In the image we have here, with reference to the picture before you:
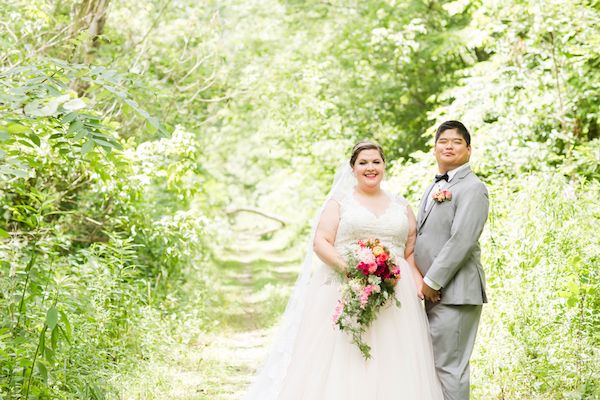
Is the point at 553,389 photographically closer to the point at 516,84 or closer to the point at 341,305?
the point at 341,305

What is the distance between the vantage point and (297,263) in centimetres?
1908

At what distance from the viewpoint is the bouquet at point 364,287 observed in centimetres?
421

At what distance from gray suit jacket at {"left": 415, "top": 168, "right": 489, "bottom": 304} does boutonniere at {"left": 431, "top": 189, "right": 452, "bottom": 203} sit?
0.03 meters

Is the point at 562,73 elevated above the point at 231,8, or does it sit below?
below

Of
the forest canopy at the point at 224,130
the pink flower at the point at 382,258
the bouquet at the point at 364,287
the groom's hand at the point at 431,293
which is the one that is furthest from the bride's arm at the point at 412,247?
the forest canopy at the point at 224,130

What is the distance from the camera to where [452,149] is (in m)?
4.49

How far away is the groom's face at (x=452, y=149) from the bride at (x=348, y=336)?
45cm

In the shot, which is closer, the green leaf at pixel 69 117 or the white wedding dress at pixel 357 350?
the green leaf at pixel 69 117

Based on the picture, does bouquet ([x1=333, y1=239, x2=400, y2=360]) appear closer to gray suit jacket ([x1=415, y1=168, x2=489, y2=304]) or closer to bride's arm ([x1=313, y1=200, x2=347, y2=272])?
bride's arm ([x1=313, y1=200, x2=347, y2=272])

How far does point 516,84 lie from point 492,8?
1166mm

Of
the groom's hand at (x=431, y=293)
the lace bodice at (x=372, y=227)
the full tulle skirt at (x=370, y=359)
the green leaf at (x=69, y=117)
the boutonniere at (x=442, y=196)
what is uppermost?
the boutonniere at (x=442, y=196)

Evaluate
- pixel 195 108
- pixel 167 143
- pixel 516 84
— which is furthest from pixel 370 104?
pixel 167 143

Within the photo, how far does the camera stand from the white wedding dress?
4.34 meters

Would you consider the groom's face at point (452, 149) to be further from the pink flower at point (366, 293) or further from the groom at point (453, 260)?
the pink flower at point (366, 293)
